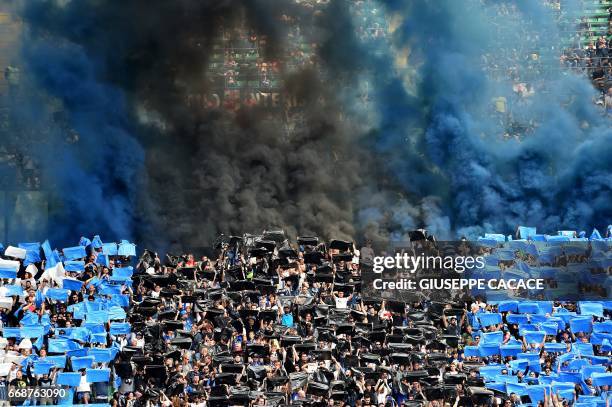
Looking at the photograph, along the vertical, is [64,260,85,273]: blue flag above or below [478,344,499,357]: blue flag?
above

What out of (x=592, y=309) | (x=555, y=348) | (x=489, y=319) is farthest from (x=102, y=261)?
(x=592, y=309)

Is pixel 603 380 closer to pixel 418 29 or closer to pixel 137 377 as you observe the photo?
pixel 137 377

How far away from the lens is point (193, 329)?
3334 centimetres

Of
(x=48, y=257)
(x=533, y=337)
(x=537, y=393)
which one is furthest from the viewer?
(x=48, y=257)

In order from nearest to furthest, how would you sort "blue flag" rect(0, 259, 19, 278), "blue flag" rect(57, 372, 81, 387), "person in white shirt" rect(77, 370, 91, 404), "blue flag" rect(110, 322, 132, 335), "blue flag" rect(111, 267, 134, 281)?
"blue flag" rect(57, 372, 81, 387) → "person in white shirt" rect(77, 370, 91, 404) → "blue flag" rect(110, 322, 132, 335) → "blue flag" rect(0, 259, 19, 278) → "blue flag" rect(111, 267, 134, 281)

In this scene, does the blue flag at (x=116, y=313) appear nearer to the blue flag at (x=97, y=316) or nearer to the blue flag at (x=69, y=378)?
the blue flag at (x=97, y=316)

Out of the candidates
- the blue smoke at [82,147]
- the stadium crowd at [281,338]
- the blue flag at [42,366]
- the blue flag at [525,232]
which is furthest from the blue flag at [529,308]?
the blue smoke at [82,147]

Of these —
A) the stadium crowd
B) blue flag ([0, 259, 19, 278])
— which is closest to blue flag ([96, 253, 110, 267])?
the stadium crowd

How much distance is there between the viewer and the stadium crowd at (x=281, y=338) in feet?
102

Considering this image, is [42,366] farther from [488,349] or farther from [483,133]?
[483,133]

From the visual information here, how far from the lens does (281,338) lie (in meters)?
32.4

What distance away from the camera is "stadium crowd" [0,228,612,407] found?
102 feet

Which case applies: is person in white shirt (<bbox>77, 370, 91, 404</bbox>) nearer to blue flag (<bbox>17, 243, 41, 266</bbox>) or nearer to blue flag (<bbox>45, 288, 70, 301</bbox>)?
blue flag (<bbox>45, 288, 70, 301</bbox>)

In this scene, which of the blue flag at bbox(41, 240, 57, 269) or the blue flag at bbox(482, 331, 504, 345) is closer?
the blue flag at bbox(482, 331, 504, 345)
